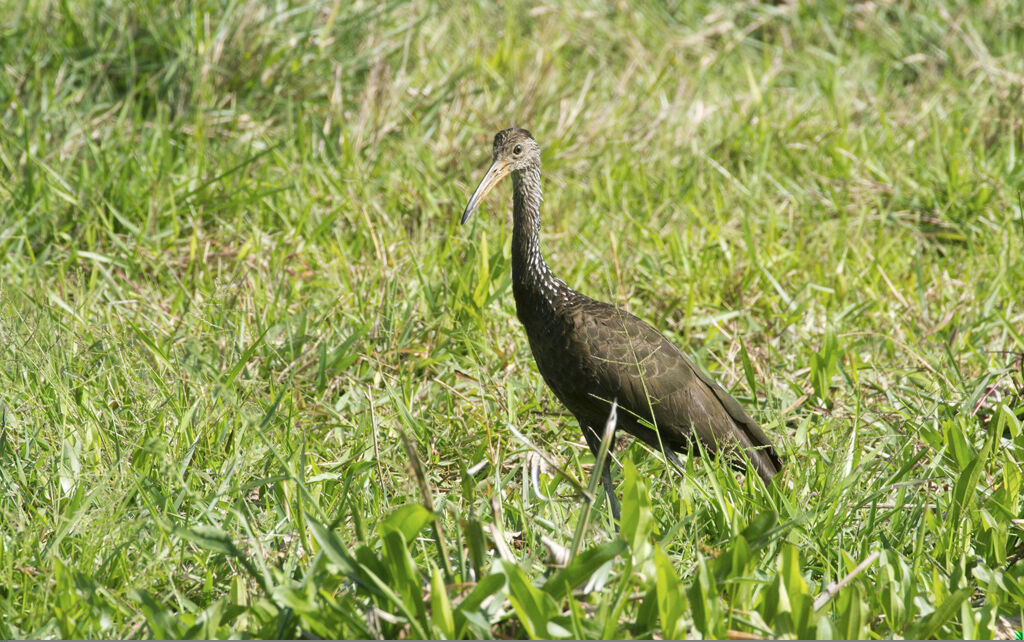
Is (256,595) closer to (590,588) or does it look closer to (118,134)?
(590,588)

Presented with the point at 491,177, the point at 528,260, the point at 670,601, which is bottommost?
the point at 670,601

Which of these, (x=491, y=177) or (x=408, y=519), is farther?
(x=491, y=177)

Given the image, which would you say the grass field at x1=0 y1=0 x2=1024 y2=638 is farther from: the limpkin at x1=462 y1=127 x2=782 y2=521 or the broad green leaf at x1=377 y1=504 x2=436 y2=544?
the limpkin at x1=462 y1=127 x2=782 y2=521

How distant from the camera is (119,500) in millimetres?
2727

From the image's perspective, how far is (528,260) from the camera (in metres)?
3.89

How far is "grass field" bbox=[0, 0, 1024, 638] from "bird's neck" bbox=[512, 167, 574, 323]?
328mm

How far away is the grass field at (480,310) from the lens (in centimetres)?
256

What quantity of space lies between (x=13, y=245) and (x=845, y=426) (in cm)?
341

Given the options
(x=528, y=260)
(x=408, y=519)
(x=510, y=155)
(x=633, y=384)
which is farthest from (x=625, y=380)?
(x=408, y=519)

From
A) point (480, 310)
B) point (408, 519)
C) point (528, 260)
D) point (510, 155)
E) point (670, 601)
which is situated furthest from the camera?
point (480, 310)

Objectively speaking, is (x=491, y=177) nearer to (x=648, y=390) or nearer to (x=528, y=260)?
(x=528, y=260)

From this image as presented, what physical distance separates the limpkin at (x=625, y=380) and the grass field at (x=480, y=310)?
0.48ft

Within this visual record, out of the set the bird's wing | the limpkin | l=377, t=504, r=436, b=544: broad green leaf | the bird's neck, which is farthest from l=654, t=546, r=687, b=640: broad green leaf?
the bird's neck

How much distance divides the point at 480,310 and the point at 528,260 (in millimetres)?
440
